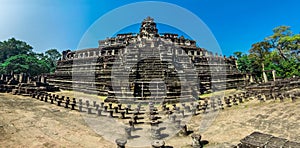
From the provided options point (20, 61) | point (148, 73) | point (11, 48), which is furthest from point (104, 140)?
point (11, 48)

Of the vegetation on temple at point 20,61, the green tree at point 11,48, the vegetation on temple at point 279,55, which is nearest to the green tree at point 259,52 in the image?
the vegetation on temple at point 279,55

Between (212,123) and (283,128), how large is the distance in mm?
3866

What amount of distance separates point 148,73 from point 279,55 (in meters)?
35.2

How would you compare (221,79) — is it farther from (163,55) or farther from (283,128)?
(283,128)

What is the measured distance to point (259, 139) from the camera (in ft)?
15.6

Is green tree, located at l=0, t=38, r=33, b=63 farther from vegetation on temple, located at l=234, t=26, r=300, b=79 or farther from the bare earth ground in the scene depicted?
vegetation on temple, located at l=234, t=26, r=300, b=79

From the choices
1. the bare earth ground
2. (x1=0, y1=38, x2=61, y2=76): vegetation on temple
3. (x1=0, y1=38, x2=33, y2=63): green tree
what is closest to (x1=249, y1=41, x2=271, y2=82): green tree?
the bare earth ground

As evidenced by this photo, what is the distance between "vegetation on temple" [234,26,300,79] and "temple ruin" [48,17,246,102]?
5.54 meters

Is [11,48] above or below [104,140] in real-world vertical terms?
above

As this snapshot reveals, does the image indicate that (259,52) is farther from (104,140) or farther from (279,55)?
(104,140)

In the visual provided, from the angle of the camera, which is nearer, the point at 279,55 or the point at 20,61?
the point at 279,55

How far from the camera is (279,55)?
4016 cm

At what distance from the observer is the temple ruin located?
20.9m

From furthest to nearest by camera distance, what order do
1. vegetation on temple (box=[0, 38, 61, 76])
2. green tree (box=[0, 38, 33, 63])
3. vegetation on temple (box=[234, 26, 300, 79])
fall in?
green tree (box=[0, 38, 33, 63]), vegetation on temple (box=[0, 38, 61, 76]), vegetation on temple (box=[234, 26, 300, 79])
